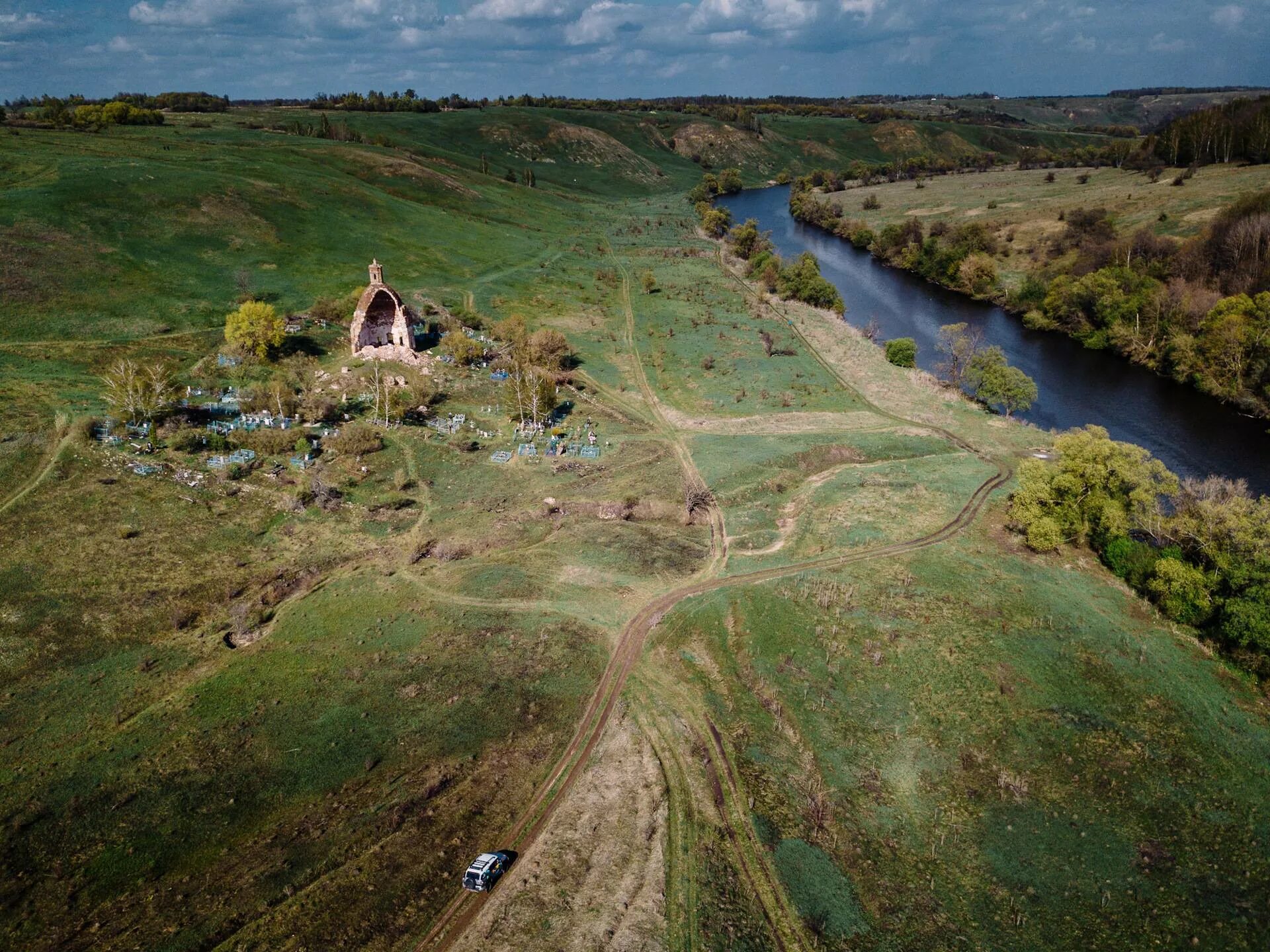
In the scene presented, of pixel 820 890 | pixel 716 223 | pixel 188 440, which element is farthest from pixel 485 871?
pixel 716 223

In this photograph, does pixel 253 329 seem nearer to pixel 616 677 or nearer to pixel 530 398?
pixel 530 398

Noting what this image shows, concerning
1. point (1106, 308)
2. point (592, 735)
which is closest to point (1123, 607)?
point (592, 735)

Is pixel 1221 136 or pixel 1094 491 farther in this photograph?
pixel 1221 136

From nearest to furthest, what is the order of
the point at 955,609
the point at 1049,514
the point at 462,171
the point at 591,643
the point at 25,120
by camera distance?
the point at 591,643 → the point at 955,609 → the point at 1049,514 → the point at 25,120 → the point at 462,171

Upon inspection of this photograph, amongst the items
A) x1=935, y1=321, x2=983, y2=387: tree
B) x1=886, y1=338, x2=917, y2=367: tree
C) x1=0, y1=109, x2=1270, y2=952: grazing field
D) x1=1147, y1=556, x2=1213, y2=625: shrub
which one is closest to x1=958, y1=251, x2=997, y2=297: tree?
x1=935, y1=321, x2=983, y2=387: tree

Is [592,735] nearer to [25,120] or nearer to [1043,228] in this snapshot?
[1043,228]

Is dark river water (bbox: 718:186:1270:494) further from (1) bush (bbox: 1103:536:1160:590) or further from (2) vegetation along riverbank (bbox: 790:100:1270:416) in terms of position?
(1) bush (bbox: 1103:536:1160:590)
